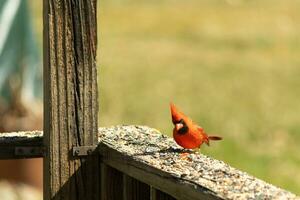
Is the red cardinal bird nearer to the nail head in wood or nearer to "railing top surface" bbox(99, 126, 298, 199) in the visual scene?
"railing top surface" bbox(99, 126, 298, 199)

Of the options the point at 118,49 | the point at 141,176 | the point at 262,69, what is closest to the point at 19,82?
the point at 141,176

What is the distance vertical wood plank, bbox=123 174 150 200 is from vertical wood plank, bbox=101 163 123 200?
9 centimetres

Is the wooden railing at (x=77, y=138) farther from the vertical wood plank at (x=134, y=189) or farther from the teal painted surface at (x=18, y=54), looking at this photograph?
the teal painted surface at (x=18, y=54)

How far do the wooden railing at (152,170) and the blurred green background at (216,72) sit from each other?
19.1ft

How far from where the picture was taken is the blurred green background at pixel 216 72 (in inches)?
437

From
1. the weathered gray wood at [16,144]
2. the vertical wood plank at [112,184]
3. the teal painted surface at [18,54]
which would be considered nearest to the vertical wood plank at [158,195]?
the vertical wood plank at [112,184]

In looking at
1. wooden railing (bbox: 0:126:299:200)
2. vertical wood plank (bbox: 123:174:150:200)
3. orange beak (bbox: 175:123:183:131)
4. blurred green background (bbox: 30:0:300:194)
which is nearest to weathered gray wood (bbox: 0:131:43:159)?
wooden railing (bbox: 0:126:299:200)

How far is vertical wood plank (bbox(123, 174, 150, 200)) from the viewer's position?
2.85 metres

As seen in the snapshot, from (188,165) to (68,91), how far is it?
1.60 feet

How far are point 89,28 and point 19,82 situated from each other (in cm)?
556

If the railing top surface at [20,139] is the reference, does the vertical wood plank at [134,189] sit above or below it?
A: below

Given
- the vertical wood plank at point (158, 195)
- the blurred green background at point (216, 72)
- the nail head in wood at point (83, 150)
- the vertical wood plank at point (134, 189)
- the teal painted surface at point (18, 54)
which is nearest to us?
the vertical wood plank at point (158, 195)

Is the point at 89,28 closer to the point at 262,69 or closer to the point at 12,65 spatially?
the point at 12,65

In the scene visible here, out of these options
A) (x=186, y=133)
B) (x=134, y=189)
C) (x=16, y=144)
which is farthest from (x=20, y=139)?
(x=186, y=133)
